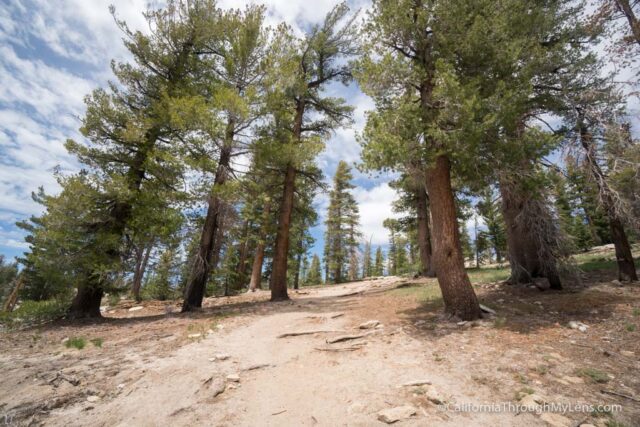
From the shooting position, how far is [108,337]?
7.12m

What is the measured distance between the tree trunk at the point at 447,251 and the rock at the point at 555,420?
11.7ft

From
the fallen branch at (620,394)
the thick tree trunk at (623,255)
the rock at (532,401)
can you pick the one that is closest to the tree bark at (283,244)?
the rock at (532,401)

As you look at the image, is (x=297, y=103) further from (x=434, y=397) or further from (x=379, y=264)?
(x=379, y=264)

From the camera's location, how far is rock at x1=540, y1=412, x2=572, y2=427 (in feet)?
9.58

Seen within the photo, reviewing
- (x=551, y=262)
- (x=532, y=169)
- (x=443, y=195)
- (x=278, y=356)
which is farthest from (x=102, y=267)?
(x=551, y=262)

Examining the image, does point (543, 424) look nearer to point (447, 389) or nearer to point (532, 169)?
point (447, 389)

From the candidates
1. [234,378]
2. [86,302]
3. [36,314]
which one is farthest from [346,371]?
[36,314]

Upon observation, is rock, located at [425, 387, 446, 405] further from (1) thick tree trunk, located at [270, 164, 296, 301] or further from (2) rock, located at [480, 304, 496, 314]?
(1) thick tree trunk, located at [270, 164, 296, 301]

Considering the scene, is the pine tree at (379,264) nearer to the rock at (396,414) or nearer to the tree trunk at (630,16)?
the tree trunk at (630,16)

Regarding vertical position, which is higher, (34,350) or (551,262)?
(551,262)

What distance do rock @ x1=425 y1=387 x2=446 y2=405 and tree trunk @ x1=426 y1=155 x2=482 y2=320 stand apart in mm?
3488

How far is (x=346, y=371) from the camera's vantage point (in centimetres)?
455

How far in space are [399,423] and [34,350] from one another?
8076 millimetres

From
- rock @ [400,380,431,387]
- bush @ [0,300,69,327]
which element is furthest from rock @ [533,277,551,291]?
bush @ [0,300,69,327]
